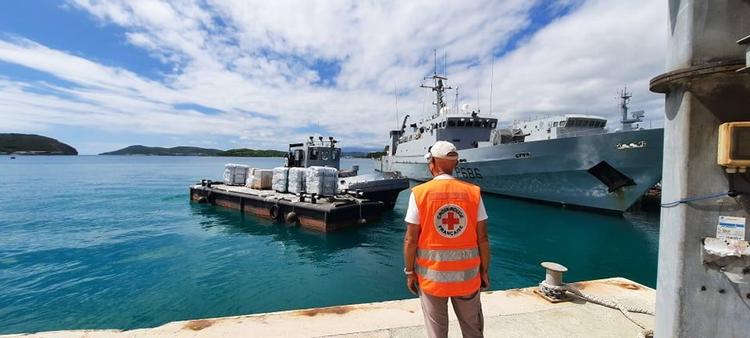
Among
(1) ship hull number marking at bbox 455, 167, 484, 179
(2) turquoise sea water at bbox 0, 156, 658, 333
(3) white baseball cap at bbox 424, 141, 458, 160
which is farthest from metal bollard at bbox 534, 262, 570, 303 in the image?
(1) ship hull number marking at bbox 455, 167, 484, 179

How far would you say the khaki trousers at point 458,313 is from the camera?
2547 millimetres

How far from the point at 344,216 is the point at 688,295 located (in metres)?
14.0

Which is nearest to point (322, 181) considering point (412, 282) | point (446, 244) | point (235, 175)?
point (235, 175)

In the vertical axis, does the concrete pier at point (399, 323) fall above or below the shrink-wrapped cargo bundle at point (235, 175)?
below

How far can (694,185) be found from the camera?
2230 millimetres

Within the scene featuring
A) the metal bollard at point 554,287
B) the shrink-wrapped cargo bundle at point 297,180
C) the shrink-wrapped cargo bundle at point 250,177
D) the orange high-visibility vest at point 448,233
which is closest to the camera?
the orange high-visibility vest at point 448,233

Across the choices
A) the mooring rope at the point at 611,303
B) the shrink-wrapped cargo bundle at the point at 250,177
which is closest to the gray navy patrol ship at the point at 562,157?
A: the shrink-wrapped cargo bundle at the point at 250,177

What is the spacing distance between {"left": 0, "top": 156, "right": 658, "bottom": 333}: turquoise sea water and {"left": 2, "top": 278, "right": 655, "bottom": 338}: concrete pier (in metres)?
Result: 4.45

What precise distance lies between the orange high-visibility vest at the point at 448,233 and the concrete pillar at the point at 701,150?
1317 mm

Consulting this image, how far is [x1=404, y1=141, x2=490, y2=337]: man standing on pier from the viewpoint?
8.05 ft

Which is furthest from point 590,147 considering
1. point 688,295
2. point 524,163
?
point 688,295

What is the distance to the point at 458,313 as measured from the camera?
2.61 metres

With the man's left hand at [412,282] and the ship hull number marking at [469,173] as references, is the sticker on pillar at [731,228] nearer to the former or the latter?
the man's left hand at [412,282]

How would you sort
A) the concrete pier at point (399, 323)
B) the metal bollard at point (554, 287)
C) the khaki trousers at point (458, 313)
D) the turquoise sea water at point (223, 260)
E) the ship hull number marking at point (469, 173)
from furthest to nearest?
the ship hull number marking at point (469, 173) < the turquoise sea water at point (223, 260) < the metal bollard at point (554, 287) < the concrete pier at point (399, 323) < the khaki trousers at point (458, 313)
